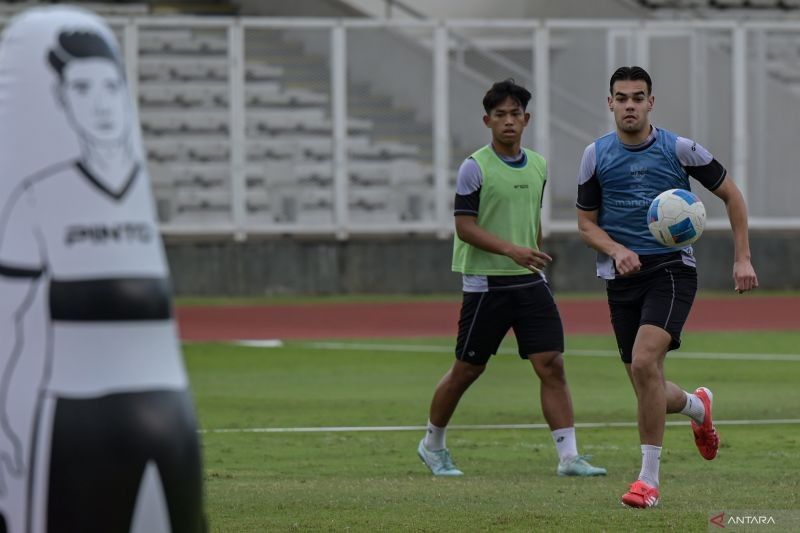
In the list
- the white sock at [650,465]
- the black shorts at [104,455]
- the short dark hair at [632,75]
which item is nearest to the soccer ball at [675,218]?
the short dark hair at [632,75]

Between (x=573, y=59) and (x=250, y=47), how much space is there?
206 inches

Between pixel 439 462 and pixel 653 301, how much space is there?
1770 mm

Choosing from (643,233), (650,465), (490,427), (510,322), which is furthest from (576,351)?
(650,465)

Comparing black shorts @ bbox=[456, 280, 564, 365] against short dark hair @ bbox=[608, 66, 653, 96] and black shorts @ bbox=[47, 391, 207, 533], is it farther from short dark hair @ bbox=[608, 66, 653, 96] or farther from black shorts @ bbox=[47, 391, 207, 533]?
black shorts @ bbox=[47, 391, 207, 533]

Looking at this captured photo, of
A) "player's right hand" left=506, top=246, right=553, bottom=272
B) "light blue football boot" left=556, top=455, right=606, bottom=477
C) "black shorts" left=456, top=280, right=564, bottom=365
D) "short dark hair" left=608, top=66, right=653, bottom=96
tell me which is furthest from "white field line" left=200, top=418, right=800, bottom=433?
"short dark hair" left=608, top=66, right=653, bottom=96

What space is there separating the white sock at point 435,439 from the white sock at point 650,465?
1.71 metres

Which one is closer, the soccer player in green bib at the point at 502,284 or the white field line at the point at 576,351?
the soccer player in green bib at the point at 502,284

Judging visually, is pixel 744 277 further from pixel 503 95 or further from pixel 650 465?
pixel 503 95

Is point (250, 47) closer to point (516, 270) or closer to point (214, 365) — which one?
point (214, 365)

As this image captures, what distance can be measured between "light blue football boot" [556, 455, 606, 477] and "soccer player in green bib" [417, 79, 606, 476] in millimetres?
96

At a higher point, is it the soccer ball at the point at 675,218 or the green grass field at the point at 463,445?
the soccer ball at the point at 675,218

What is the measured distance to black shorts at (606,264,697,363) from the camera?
8336 millimetres

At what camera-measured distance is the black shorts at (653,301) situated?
8.34 meters

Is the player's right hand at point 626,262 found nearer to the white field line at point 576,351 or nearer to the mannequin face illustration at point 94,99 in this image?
the mannequin face illustration at point 94,99
